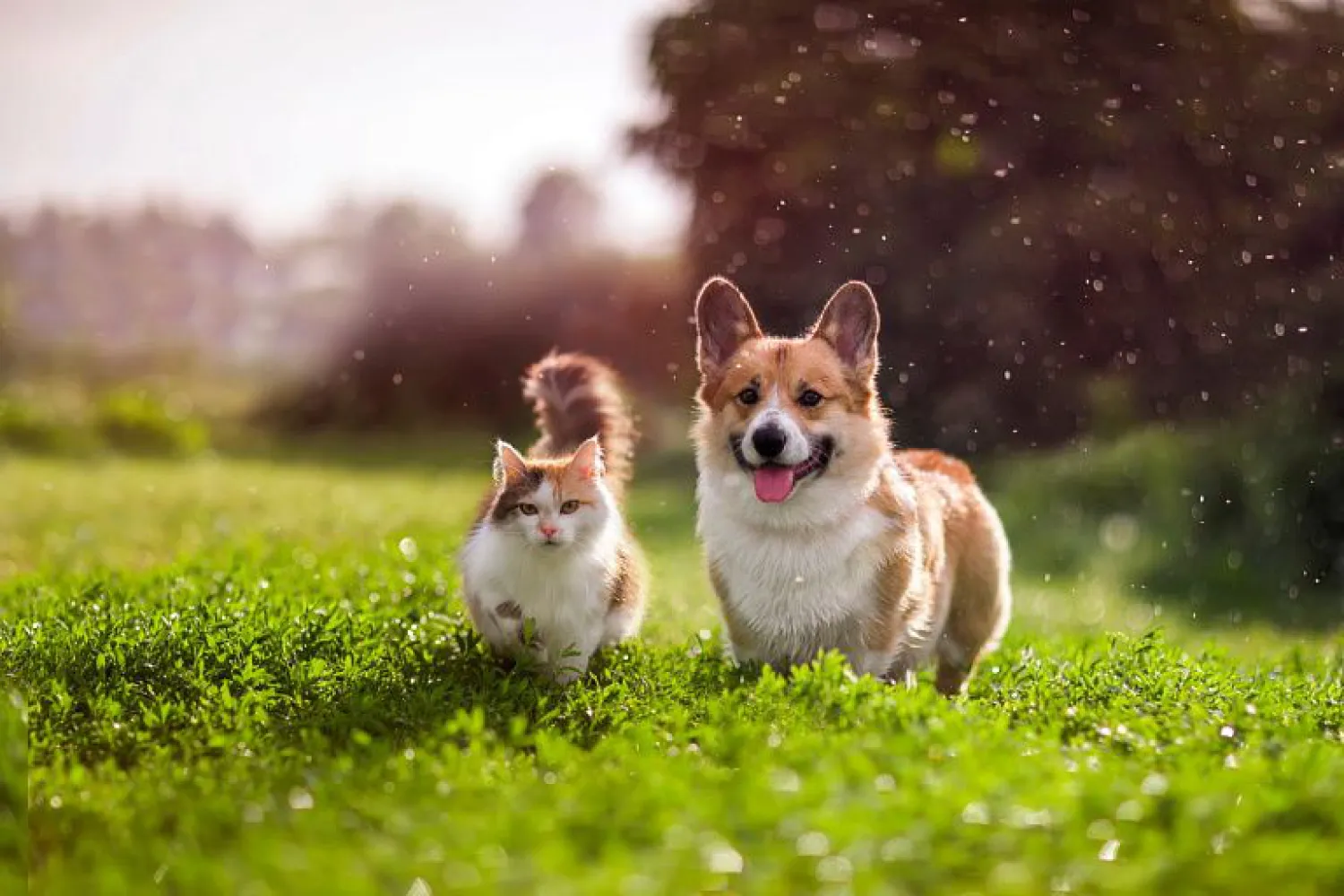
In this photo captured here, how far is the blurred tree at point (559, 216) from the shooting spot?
49.0ft

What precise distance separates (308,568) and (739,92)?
752 centimetres

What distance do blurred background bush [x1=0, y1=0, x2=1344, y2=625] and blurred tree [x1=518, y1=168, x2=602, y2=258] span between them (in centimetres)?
Answer: 10


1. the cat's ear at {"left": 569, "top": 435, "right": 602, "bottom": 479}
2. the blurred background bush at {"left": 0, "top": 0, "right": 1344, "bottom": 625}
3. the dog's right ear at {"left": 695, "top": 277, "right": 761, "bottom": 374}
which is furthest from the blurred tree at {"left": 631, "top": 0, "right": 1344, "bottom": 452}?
the cat's ear at {"left": 569, "top": 435, "right": 602, "bottom": 479}

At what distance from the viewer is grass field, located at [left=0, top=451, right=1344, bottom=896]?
10.4 ft

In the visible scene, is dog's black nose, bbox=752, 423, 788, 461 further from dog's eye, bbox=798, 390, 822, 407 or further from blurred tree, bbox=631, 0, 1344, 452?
blurred tree, bbox=631, 0, 1344, 452

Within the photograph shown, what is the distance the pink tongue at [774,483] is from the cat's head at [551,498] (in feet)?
2.67


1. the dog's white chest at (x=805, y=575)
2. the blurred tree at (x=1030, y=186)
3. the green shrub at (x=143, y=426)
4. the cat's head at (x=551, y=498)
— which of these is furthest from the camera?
the green shrub at (x=143, y=426)

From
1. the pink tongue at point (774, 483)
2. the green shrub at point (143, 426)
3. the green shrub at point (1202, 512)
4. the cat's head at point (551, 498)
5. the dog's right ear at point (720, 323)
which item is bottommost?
the green shrub at point (143, 426)

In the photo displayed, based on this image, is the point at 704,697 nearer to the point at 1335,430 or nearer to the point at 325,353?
the point at 1335,430

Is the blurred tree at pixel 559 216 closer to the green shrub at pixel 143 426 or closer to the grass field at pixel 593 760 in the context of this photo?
the green shrub at pixel 143 426

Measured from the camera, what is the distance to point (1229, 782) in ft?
12.2

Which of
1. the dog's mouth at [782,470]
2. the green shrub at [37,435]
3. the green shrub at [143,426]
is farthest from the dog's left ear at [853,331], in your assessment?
the green shrub at [143,426]

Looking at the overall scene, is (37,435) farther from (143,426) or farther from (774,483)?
(774,483)

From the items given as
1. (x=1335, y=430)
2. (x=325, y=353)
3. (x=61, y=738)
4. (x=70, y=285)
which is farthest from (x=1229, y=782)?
(x=325, y=353)
